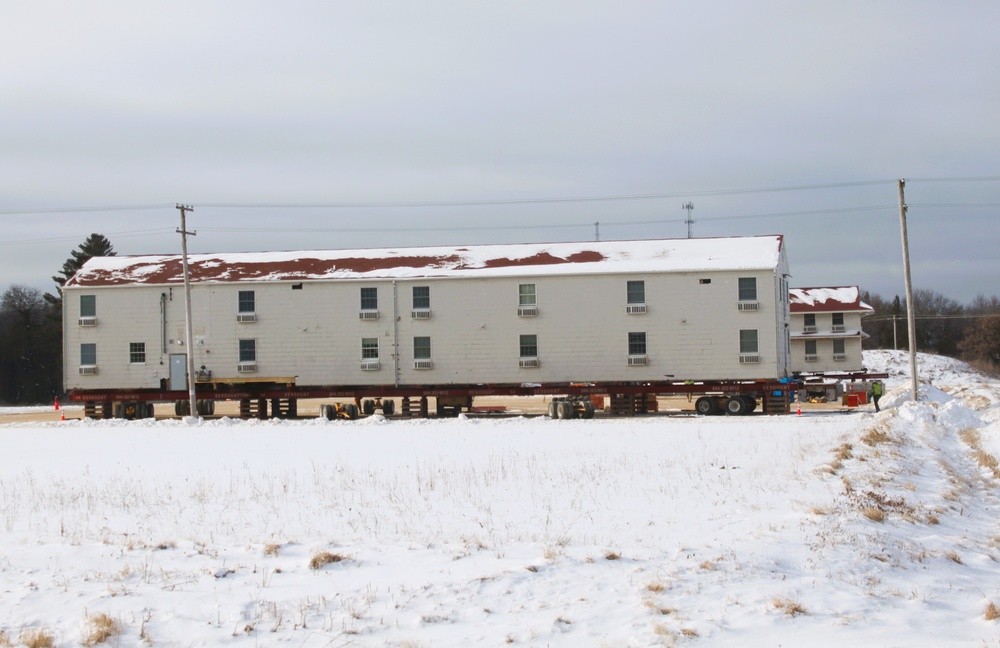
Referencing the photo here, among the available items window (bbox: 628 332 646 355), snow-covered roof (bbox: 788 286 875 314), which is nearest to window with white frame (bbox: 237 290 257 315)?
window (bbox: 628 332 646 355)

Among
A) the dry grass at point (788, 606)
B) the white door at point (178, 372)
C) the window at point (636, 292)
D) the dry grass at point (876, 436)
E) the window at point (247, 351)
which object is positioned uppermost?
the window at point (636, 292)

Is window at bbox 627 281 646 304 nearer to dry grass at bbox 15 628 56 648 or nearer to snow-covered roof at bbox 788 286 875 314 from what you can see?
dry grass at bbox 15 628 56 648

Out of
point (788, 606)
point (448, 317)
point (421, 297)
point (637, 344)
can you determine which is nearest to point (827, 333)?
point (637, 344)

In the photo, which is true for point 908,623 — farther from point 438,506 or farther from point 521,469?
point 521,469

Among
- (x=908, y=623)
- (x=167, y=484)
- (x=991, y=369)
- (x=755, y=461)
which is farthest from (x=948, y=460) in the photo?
(x=991, y=369)

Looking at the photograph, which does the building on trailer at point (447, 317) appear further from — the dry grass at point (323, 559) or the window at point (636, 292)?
the dry grass at point (323, 559)

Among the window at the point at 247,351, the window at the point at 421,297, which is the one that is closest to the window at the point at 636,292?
the window at the point at 421,297

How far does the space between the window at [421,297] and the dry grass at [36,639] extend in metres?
31.6

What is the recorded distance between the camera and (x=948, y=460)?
2062cm

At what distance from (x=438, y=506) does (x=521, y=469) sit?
4325 mm

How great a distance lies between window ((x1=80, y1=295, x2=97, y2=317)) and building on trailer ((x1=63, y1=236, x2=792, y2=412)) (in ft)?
0.26

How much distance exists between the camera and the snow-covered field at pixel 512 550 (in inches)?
333

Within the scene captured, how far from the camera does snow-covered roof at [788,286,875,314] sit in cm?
6862

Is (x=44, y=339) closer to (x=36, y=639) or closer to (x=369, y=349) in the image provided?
(x=369, y=349)
